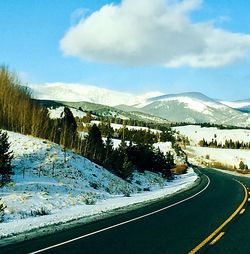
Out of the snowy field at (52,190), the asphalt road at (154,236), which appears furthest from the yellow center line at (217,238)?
the snowy field at (52,190)

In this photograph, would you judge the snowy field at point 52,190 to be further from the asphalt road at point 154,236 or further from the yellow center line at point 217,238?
the yellow center line at point 217,238

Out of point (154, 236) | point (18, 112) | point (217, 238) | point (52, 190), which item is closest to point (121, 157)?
point (18, 112)

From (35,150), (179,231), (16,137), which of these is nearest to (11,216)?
(179,231)

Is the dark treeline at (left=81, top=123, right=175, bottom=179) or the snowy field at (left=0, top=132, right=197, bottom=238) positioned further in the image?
the dark treeline at (left=81, top=123, right=175, bottom=179)

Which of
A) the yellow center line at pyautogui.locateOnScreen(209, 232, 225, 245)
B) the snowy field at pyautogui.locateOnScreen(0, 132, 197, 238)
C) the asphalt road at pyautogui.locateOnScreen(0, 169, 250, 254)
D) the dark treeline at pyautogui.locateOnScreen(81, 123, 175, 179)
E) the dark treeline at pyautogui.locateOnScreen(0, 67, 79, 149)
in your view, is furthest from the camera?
the dark treeline at pyautogui.locateOnScreen(81, 123, 175, 179)

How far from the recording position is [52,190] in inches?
890

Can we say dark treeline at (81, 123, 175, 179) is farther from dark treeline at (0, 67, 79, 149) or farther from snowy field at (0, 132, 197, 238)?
snowy field at (0, 132, 197, 238)

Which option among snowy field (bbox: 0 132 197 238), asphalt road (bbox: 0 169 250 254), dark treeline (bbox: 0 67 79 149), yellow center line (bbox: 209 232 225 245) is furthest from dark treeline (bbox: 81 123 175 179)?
yellow center line (bbox: 209 232 225 245)

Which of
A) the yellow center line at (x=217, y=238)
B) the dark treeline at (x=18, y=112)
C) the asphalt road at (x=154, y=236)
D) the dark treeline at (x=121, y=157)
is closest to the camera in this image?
the asphalt road at (x=154, y=236)

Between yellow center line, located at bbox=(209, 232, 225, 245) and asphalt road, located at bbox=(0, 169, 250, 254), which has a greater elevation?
yellow center line, located at bbox=(209, 232, 225, 245)

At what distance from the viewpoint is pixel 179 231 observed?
13352mm

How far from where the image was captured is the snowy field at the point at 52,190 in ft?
53.9

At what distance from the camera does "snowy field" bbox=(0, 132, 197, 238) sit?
16.4 meters

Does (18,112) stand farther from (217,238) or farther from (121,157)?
(217,238)
